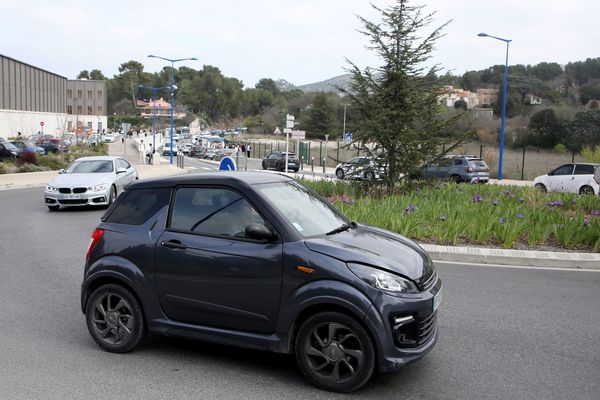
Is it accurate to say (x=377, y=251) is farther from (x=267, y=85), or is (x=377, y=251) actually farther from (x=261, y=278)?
(x=267, y=85)

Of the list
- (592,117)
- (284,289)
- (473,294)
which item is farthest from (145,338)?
(592,117)

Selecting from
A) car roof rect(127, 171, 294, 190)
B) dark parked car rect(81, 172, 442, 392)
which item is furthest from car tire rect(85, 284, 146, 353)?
car roof rect(127, 171, 294, 190)

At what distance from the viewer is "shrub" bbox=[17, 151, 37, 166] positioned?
3484cm

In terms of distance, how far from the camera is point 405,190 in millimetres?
16828

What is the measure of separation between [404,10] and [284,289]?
13.6 meters

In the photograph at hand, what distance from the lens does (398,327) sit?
14.3 feet

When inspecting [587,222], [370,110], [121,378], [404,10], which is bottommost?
[121,378]

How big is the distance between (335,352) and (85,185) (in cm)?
1356

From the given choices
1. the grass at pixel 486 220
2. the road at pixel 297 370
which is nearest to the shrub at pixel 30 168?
the grass at pixel 486 220

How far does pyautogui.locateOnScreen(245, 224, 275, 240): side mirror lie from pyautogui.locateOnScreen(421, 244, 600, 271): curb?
5807mm

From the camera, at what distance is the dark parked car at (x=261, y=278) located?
4406mm

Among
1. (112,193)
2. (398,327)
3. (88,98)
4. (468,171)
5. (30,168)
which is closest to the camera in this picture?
(398,327)

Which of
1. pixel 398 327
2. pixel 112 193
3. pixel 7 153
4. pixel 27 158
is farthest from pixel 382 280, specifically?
pixel 7 153

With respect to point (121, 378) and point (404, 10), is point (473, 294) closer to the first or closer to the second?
point (121, 378)
